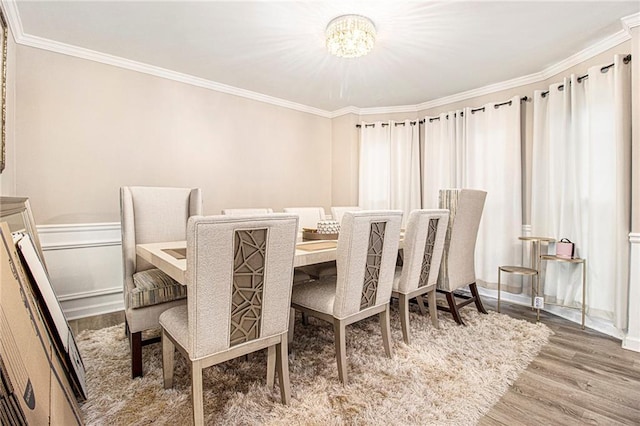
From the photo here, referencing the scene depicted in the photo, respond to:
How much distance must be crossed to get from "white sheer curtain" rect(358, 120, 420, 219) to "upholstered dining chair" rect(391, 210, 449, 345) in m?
1.96

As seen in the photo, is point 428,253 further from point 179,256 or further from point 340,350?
point 179,256

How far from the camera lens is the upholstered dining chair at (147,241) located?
186 centimetres

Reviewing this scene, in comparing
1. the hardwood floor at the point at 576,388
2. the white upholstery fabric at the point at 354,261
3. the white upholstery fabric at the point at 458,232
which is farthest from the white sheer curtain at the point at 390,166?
the white upholstery fabric at the point at 354,261

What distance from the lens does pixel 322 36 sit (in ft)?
8.59

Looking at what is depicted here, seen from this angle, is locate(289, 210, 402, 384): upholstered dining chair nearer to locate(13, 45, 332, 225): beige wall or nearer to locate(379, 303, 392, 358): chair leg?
locate(379, 303, 392, 358): chair leg

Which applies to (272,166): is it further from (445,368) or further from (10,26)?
(445,368)

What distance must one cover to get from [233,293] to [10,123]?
2495 mm

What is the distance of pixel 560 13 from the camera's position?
2.32 metres

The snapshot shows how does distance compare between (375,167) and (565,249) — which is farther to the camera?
(375,167)

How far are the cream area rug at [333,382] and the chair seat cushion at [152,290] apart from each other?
0.45 meters

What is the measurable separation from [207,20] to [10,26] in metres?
1.49

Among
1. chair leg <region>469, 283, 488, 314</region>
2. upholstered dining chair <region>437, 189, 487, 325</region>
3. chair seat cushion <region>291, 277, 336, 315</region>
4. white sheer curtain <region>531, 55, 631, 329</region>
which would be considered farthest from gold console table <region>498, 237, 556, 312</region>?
chair seat cushion <region>291, 277, 336, 315</region>

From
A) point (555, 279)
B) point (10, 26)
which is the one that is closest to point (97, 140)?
point (10, 26)

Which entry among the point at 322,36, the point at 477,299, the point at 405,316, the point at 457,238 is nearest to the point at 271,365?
the point at 405,316
